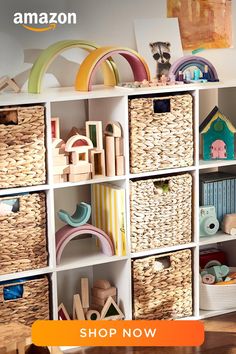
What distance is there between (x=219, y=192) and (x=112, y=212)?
502mm

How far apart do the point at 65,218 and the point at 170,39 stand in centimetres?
87

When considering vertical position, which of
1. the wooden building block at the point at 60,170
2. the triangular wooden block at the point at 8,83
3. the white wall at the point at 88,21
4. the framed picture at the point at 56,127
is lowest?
the wooden building block at the point at 60,170

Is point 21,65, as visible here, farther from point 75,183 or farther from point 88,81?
point 75,183

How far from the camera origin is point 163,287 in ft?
11.8

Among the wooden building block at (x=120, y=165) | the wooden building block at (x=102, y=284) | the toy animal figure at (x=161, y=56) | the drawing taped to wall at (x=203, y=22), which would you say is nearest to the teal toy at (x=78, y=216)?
the wooden building block at (x=120, y=165)

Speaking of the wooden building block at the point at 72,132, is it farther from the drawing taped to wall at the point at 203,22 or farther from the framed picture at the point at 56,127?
the drawing taped to wall at the point at 203,22

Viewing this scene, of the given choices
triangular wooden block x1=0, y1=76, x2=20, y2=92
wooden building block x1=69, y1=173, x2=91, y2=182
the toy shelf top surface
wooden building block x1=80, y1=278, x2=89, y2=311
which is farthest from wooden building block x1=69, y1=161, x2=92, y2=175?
wooden building block x1=80, y1=278, x2=89, y2=311

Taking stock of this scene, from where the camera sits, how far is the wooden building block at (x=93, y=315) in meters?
3.54

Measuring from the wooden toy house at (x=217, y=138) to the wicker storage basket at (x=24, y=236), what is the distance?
2.49ft

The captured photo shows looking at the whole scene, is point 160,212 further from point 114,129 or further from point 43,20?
point 43,20

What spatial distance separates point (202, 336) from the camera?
3.42 m

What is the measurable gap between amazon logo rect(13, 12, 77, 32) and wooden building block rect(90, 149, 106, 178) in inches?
20.0

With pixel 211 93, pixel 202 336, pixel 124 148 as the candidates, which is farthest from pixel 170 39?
pixel 202 336

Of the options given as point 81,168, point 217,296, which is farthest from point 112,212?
point 217,296
